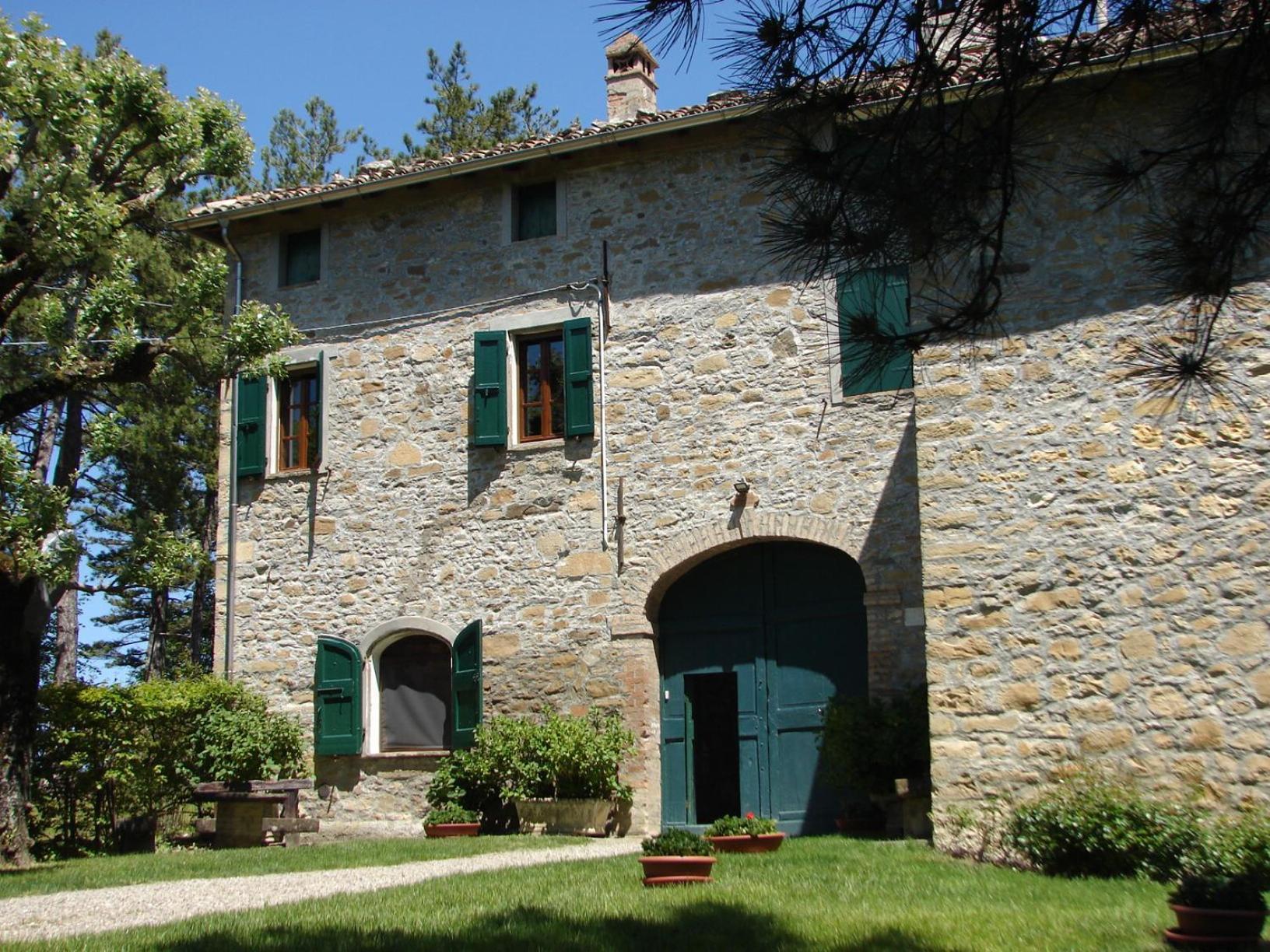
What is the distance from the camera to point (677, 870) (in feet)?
26.7

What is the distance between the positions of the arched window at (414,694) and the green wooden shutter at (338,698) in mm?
328

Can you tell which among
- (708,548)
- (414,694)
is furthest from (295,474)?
(708,548)

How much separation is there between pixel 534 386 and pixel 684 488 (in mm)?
2085

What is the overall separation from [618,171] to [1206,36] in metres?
8.95

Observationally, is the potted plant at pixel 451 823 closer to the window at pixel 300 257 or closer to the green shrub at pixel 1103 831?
the green shrub at pixel 1103 831

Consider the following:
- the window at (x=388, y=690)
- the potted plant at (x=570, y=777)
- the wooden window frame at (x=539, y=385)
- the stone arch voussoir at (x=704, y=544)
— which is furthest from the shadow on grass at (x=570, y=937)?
the wooden window frame at (x=539, y=385)

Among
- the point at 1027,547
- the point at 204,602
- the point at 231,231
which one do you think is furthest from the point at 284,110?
the point at 1027,547

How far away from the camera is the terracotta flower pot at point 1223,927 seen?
605 centimetres

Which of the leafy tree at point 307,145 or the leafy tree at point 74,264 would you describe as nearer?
the leafy tree at point 74,264

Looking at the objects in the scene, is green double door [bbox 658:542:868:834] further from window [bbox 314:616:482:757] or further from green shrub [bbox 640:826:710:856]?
green shrub [bbox 640:826:710:856]

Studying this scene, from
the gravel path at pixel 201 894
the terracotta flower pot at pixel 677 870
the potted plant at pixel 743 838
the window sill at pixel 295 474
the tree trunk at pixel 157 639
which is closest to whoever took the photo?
the gravel path at pixel 201 894

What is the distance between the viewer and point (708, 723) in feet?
46.2

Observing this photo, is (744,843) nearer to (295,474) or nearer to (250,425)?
(295,474)

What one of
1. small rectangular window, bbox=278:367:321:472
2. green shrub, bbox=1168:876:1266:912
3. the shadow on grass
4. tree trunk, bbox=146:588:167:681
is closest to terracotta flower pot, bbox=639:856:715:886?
the shadow on grass
